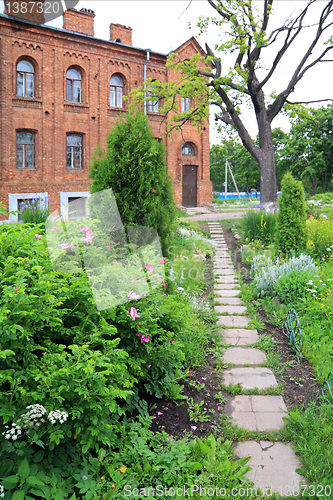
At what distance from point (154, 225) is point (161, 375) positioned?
5.94ft

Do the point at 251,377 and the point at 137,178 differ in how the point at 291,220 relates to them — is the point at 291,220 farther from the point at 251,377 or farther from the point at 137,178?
the point at 251,377

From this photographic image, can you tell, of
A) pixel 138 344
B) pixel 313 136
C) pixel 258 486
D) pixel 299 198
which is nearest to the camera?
pixel 258 486

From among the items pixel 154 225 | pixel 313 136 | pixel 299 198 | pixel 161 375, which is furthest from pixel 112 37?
pixel 313 136

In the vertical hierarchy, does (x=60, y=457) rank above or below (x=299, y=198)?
below

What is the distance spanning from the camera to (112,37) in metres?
19.2

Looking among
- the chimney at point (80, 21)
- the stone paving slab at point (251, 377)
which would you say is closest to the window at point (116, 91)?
the chimney at point (80, 21)

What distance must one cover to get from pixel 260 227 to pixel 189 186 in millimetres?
11433

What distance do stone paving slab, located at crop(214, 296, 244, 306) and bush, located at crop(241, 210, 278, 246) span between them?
406 centimetres

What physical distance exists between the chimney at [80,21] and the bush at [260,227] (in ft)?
45.2

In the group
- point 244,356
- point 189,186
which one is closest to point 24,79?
point 189,186

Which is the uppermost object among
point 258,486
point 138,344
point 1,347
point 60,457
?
point 1,347

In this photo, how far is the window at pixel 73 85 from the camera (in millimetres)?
17938

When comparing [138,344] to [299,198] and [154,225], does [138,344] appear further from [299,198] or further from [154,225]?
[299,198]

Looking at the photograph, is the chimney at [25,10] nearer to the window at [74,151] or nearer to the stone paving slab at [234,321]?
the window at [74,151]
